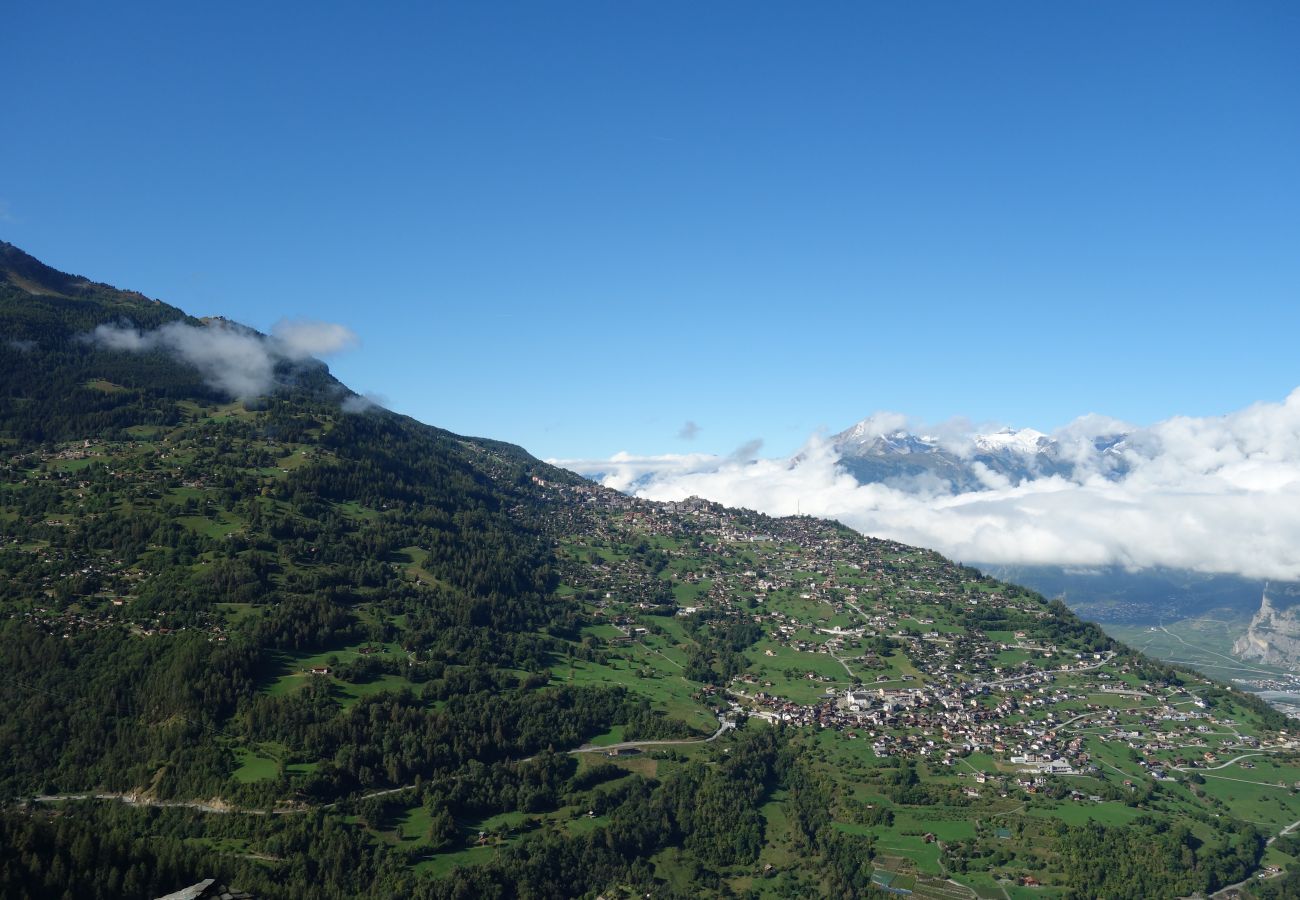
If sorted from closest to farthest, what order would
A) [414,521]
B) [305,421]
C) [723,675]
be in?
1. [723,675]
2. [414,521]
3. [305,421]

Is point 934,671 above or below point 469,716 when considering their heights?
above

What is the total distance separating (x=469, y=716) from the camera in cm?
10238

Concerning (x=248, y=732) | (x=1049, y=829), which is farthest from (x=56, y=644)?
(x=1049, y=829)

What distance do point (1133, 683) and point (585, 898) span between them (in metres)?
115

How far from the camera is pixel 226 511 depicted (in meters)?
136

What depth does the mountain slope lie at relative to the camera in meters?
79.7

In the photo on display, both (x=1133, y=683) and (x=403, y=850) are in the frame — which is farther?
(x=1133, y=683)

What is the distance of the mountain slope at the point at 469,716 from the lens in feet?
261

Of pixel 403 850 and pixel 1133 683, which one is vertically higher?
pixel 1133 683

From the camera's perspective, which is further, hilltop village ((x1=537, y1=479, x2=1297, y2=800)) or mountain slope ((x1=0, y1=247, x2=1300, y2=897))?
hilltop village ((x1=537, y1=479, x2=1297, y2=800))

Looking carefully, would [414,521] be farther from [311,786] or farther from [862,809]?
[862,809]

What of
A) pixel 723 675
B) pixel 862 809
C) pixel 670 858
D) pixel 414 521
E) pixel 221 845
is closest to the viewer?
pixel 221 845

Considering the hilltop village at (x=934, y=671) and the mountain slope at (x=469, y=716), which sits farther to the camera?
the hilltop village at (x=934, y=671)

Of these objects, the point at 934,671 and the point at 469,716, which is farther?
the point at 934,671
